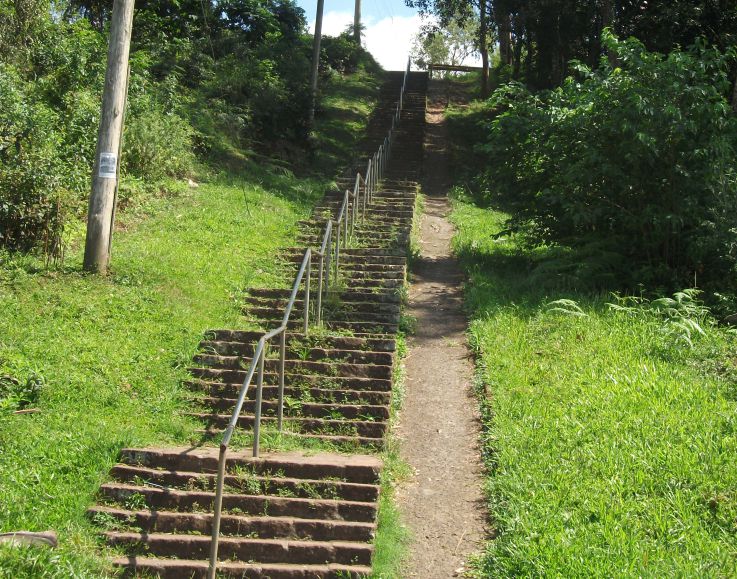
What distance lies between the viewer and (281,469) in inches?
298

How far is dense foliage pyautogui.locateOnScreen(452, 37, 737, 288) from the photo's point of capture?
456 inches

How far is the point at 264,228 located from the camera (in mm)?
15016

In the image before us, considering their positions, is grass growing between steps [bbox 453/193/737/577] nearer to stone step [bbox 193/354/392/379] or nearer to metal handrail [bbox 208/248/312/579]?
stone step [bbox 193/354/392/379]

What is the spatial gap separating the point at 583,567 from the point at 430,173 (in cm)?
1797

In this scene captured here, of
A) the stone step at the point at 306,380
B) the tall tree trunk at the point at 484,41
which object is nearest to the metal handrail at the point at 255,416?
the stone step at the point at 306,380

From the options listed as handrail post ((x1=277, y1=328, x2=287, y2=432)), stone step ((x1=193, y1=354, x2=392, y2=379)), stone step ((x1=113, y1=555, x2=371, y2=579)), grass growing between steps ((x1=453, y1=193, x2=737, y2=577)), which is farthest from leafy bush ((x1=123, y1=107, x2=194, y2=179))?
stone step ((x1=113, y1=555, x2=371, y2=579))

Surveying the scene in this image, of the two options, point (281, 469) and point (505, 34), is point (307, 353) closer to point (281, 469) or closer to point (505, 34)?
point (281, 469)

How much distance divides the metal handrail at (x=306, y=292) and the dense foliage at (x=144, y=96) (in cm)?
350

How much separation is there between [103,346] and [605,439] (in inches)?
222

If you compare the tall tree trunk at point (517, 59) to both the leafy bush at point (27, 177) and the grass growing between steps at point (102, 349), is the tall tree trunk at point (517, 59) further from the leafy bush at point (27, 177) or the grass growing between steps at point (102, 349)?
the leafy bush at point (27, 177)

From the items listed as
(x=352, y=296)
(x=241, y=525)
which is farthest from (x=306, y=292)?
→ (x=241, y=525)

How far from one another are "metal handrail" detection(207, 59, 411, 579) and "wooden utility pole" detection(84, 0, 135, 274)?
2.82 metres

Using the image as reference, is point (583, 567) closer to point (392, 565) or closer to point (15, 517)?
point (392, 565)

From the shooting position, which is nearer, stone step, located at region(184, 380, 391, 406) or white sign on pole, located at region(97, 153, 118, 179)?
stone step, located at region(184, 380, 391, 406)
